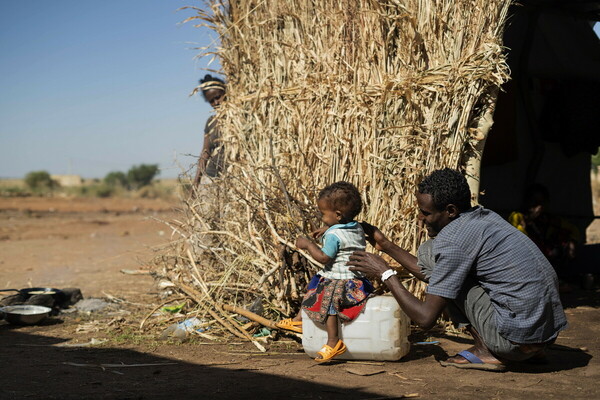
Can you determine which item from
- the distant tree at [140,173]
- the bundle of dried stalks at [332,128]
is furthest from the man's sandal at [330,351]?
the distant tree at [140,173]

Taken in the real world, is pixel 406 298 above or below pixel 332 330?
above

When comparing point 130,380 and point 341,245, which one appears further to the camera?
point 341,245

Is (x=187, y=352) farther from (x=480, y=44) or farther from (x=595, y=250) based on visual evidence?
(x=595, y=250)

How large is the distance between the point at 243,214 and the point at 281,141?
748 millimetres

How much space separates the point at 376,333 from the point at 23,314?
332 centimetres

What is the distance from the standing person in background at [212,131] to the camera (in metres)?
6.61

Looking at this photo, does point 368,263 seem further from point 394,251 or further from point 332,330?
point 332,330

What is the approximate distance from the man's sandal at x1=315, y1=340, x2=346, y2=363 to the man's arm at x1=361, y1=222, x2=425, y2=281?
0.66 m

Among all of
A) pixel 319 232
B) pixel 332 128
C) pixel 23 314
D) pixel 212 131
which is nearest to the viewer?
pixel 319 232

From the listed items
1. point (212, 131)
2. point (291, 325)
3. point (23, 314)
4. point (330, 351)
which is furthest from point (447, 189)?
point (23, 314)

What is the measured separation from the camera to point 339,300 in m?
4.04

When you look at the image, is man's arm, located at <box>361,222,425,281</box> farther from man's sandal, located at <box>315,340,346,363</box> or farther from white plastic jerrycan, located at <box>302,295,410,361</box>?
man's sandal, located at <box>315,340,346,363</box>

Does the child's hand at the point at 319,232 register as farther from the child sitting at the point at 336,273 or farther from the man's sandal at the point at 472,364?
the man's sandal at the point at 472,364

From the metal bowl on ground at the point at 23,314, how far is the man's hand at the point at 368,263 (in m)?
3.18
